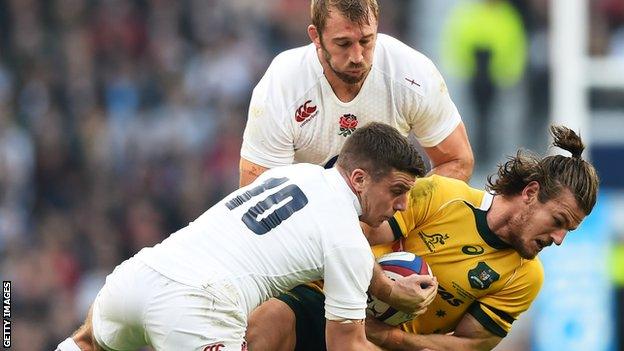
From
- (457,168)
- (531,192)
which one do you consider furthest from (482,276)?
(457,168)

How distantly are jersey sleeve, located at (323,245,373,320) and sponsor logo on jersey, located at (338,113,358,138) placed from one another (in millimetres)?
1379

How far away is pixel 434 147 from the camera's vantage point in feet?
31.7

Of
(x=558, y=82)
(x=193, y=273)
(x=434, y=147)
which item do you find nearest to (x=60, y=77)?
(x=558, y=82)

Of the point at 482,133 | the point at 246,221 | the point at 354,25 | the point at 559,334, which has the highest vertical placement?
the point at 354,25

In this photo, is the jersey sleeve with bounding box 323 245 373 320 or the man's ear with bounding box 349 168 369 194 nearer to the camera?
the jersey sleeve with bounding box 323 245 373 320

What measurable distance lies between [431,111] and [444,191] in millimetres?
627

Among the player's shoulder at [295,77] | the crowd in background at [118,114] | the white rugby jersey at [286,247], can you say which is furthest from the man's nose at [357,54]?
the crowd in background at [118,114]

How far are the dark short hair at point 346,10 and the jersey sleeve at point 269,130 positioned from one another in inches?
21.4

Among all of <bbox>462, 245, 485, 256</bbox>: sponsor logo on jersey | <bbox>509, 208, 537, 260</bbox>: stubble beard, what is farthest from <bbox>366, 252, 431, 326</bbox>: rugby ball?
<bbox>509, 208, 537, 260</bbox>: stubble beard

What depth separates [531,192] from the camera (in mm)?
8750

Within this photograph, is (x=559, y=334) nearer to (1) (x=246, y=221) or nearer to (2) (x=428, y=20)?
(2) (x=428, y=20)

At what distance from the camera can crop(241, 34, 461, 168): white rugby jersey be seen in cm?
930

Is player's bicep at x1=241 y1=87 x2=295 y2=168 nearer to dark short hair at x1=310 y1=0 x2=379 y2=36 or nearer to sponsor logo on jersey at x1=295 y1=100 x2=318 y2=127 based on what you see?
sponsor logo on jersey at x1=295 y1=100 x2=318 y2=127

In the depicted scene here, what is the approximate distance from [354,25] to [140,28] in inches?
392
